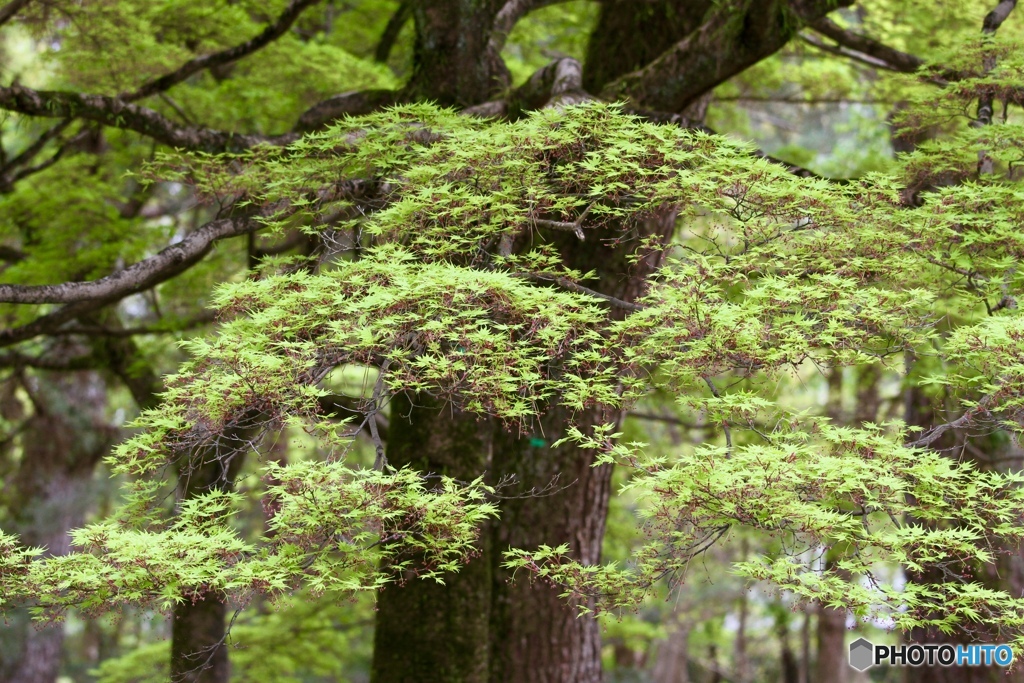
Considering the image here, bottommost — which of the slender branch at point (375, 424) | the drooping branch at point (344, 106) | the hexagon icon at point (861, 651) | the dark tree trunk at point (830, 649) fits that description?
the dark tree trunk at point (830, 649)

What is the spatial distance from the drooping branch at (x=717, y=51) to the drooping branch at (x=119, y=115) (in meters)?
2.12

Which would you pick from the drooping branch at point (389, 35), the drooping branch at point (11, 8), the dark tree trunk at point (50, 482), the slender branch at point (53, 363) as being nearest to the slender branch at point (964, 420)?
the drooping branch at point (11, 8)

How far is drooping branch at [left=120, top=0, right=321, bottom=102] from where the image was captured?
5445mm

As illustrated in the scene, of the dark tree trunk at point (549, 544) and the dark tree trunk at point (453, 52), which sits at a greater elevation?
the dark tree trunk at point (453, 52)

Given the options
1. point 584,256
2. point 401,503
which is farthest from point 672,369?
point 584,256

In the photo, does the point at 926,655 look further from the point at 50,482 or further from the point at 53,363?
the point at 50,482

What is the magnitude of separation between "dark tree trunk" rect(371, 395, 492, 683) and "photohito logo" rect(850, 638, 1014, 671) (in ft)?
6.99

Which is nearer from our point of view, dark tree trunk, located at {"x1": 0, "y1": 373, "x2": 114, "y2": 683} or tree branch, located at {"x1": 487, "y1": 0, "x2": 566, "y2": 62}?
tree branch, located at {"x1": 487, "y1": 0, "x2": 566, "y2": 62}

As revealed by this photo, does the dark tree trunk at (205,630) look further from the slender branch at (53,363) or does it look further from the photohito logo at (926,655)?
the photohito logo at (926,655)

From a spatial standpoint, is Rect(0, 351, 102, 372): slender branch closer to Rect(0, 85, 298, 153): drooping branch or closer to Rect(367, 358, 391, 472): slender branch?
Rect(0, 85, 298, 153): drooping branch

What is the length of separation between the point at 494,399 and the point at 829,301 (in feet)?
4.57

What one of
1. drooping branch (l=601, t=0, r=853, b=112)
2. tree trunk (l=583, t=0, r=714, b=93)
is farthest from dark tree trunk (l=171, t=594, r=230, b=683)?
tree trunk (l=583, t=0, r=714, b=93)

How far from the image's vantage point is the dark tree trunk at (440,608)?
17.2 feet

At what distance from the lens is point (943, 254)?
4012 mm
